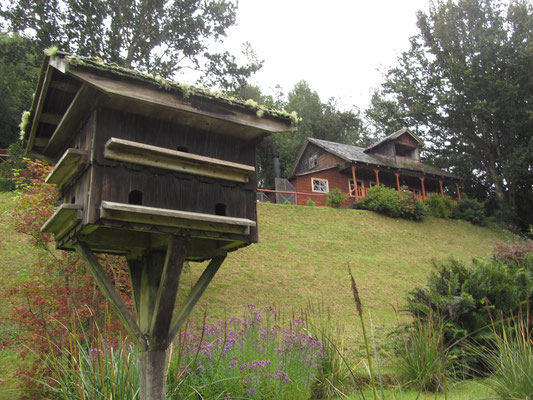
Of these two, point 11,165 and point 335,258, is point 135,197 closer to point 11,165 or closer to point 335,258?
point 335,258

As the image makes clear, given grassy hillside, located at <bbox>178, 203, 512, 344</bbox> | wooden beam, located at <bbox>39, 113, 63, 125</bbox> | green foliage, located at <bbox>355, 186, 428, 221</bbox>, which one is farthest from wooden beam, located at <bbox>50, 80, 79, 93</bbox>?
green foliage, located at <bbox>355, 186, 428, 221</bbox>

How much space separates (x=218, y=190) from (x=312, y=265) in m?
10.8

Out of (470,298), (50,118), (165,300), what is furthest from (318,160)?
(165,300)

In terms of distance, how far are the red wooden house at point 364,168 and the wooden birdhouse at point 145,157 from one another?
22.1 metres

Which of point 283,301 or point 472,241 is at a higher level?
point 472,241

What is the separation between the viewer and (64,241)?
18.7 ft

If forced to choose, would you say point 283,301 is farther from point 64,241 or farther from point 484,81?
point 484,81

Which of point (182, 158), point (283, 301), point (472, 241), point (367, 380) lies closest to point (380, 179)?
point (472, 241)

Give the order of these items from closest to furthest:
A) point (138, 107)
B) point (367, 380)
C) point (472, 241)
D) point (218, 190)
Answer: point (138, 107)
point (218, 190)
point (367, 380)
point (472, 241)

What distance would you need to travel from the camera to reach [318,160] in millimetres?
32219

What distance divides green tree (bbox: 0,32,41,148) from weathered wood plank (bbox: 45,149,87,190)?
1829cm

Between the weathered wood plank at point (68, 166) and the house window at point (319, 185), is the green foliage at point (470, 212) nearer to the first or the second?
the house window at point (319, 185)

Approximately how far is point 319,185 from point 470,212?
10283mm

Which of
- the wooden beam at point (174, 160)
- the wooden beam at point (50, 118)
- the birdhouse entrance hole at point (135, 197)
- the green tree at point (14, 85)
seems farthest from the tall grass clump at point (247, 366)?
the green tree at point (14, 85)
